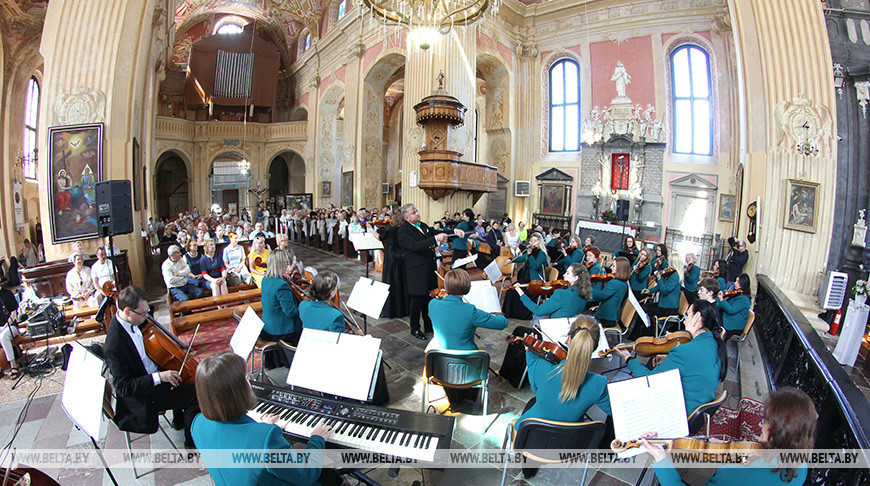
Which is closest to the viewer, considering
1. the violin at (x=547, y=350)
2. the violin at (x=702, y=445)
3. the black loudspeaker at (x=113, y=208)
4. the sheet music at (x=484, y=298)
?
the violin at (x=702, y=445)

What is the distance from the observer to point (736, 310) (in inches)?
169

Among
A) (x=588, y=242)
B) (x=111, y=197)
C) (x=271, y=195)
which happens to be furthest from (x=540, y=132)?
(x=271, y=195)

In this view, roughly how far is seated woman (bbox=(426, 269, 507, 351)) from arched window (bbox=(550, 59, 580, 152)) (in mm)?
13603

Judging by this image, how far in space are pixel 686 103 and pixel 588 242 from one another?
31.7 ft

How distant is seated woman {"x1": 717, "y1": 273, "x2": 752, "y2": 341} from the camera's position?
169 inches

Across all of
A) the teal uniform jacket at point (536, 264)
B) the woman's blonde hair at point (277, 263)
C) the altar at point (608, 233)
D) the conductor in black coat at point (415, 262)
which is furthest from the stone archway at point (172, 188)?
the teal uniform jacket at point (536, 264)

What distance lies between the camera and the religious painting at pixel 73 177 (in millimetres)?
6434

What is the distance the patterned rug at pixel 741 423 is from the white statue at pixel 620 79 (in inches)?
530

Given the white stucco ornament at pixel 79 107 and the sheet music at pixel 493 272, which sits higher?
the white stucco ornament at pixel 79 107

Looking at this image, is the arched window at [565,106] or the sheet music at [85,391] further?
the arched window at [565,106]

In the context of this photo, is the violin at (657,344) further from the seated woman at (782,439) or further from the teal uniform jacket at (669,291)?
the teal uniform jacket at (669,291)

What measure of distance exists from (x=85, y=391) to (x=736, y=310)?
5.85m

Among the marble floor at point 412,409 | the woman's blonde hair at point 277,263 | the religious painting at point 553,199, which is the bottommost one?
the marble floor at point 412,409

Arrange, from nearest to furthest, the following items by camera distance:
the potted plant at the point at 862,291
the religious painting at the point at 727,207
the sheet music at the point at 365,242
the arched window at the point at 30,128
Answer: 1. the potted plant at the point at 862,291
2. the sheet music at the point at 365,242
3. the arched window at the point at 30,128
4. the religious painting at the point at 727,207
